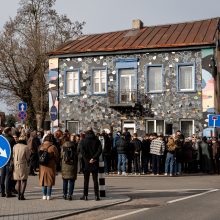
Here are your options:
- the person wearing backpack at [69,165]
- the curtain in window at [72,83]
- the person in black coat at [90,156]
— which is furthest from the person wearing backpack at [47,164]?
the curtain in window at [72,83]

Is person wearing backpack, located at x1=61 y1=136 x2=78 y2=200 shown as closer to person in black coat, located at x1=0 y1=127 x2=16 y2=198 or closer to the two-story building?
person in black coat, located at x1=0 y1=127 x2=16 y2=198

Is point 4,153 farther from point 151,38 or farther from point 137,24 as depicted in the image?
point 137,24

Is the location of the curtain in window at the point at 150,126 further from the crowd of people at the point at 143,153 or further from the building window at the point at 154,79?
the crowd of people at the point at 143,153

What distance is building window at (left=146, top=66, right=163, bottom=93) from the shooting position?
3231 cm

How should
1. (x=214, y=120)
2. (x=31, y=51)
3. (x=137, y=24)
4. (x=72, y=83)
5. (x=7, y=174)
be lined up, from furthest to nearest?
(x=31, y=51), (x=137, y=24), (x=72, y=83), (x=214, y=120), (x=7, y=174)

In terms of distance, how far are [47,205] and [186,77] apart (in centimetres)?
2016

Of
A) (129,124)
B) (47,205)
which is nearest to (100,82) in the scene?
(129,124)

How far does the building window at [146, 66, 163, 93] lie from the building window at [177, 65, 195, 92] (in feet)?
4.04

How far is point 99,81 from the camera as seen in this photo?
111 ft

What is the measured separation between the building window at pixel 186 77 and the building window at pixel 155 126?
2431mm

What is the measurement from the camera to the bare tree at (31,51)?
44312 mm

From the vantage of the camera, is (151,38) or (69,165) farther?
(151,38)

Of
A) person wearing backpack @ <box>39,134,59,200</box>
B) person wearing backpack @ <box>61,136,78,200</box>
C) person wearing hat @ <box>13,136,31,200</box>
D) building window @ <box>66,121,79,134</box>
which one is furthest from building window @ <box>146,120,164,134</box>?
person wearing hat @ <box>13,136,31,200</box>

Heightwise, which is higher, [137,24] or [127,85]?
[137,24]
